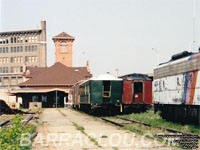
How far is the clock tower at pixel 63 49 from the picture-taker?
362ft

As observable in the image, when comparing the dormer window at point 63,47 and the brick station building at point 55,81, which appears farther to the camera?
the dormer window at point 63,47

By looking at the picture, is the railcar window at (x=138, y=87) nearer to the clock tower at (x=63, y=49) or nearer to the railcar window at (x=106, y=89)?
the railcar window at (x=106, y=89)

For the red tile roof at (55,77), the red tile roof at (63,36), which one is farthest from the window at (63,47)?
the red tile roof at (55,77)

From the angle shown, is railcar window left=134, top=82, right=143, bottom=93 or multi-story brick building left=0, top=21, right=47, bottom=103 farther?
multi-story brick building left=0, top=21, right=47, bottom=103

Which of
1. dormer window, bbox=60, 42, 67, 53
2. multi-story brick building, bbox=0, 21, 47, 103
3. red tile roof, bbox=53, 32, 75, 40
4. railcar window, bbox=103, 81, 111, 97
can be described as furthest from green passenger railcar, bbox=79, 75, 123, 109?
multi-story brick building, bbox=0, 21, 47, 103

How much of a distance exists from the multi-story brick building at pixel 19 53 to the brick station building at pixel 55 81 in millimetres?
15986

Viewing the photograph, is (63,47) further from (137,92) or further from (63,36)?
(137,92)

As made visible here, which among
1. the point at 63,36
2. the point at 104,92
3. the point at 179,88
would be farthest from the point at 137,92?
the point at 63,36

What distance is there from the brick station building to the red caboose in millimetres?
27090

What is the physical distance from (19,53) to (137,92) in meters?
103

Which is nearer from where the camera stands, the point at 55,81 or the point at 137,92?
the point at 137,92

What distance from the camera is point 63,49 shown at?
11062 centimetres

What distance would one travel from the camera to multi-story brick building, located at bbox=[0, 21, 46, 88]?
4941 inches

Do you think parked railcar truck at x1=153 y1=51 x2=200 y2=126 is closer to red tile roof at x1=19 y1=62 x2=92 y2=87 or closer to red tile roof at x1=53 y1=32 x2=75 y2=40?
red tile roof at x1=19 y1=62 x2=92 y2=87
